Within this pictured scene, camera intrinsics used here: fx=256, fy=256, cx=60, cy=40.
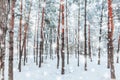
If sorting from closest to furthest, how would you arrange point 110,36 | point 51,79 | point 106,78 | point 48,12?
point 110,36 → point 106,78 → point 51,79 → point 48,12

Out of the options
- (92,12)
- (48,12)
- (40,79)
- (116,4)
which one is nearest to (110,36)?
(40,79)

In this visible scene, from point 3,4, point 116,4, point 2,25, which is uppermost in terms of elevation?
point 116,4

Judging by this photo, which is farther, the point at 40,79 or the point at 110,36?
the point at 40,79

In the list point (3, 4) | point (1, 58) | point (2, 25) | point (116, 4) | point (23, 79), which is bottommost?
point (23, 79)

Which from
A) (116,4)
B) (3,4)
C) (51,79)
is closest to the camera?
(3,4)

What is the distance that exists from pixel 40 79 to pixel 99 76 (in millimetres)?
5230

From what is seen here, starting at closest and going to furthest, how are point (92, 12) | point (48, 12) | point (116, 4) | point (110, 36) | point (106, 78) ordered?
point (110, 36) < point (106, 78) < point (116, 4) < point (48, 12) < point (92, 12)

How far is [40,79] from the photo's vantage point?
2294 centimetres

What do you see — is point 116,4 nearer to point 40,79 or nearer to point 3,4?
point 40,79

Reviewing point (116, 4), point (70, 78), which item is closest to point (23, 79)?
point (70, 78)

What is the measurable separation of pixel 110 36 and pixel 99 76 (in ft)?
16.4

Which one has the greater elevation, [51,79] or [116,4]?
[116,4]

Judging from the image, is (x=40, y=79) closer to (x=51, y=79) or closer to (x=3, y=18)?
(x=51, y=79)

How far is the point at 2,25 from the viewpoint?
1302 centimetres
